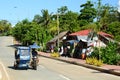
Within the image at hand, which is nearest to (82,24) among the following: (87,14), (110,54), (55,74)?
(87,14)

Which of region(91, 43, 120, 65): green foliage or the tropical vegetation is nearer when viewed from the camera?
region(91, 43, 120, 65): green foliage

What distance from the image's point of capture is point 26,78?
2255cm

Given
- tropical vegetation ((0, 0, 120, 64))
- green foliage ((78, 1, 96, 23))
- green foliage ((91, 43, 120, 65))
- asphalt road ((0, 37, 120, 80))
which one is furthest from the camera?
green foliage ((78, 1, 96, 23))

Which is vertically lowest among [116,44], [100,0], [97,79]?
[97,79]

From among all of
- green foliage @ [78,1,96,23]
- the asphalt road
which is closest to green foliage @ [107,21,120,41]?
green foliage @ [78,1,96,23]

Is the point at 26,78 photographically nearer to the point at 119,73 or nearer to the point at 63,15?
the point at 119,73

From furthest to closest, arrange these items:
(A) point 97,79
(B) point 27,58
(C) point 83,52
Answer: (C) point 83,52
(B) point 27,58
(A) point 97,79

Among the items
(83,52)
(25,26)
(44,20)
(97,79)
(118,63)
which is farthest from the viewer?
(44,20)

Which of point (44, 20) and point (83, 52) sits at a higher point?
point (44, 20)

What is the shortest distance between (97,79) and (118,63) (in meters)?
12.9

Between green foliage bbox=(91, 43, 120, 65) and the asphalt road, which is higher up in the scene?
green foliage bbox=(91, 43, 120, 65)

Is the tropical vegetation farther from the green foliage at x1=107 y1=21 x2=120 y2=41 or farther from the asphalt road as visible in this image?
the asphalt road

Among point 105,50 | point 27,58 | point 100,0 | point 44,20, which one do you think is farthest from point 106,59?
point 44,20

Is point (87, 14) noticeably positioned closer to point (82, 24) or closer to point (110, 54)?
point (82, 24)
